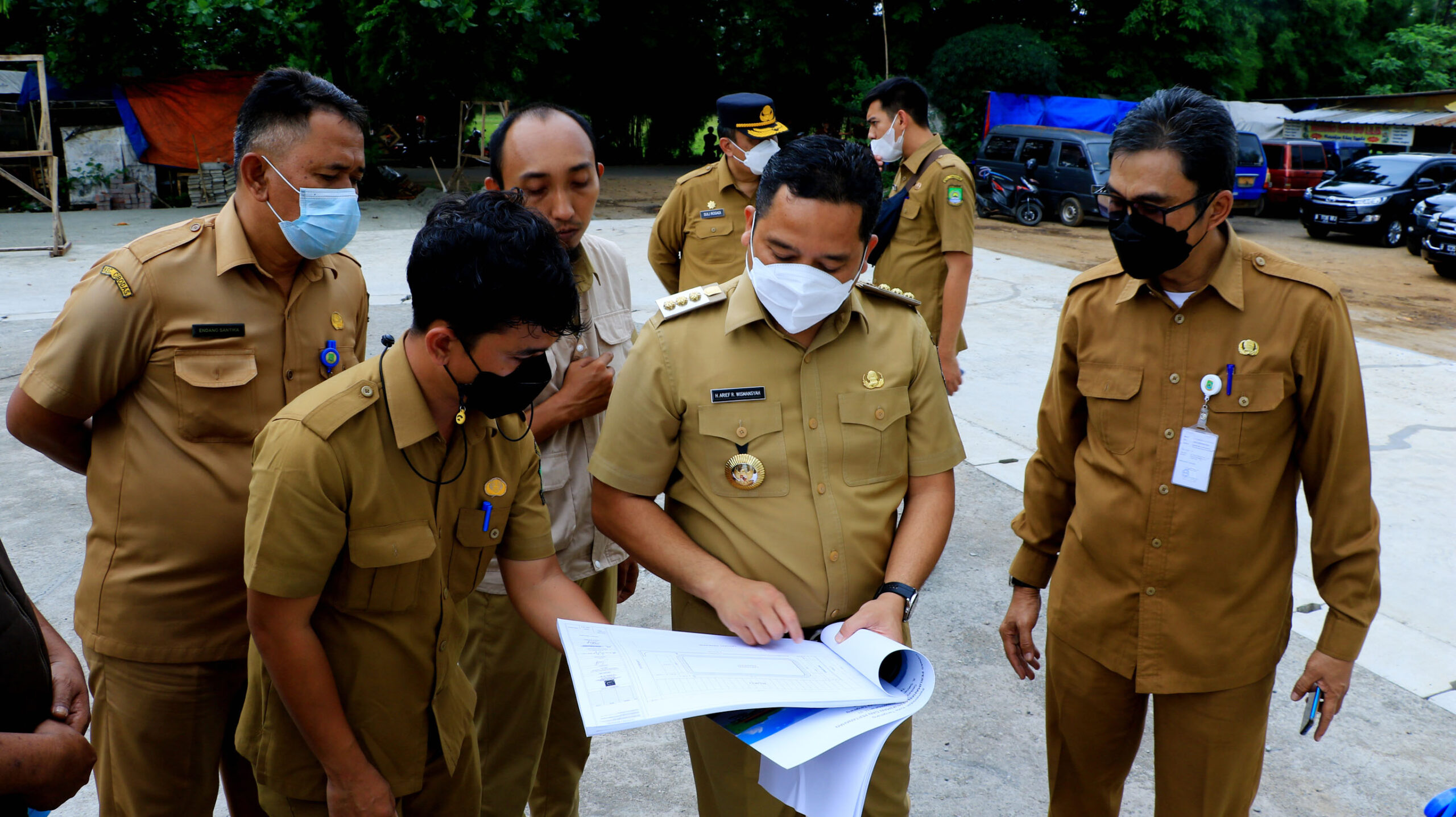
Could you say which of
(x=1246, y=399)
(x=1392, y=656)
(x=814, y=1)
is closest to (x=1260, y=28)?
(x=814, y=1)

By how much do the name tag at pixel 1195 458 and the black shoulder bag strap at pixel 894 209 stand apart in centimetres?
261

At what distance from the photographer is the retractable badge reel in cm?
205

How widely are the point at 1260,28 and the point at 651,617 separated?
29631mm

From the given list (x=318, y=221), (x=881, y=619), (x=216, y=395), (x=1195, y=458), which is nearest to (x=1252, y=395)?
(x=1195, y=458)

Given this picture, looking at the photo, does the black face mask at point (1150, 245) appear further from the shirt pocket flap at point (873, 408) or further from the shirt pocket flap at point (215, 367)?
the shirt pocket flap at point (215, 367)

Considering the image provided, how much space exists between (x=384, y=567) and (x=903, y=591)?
91 centimetres

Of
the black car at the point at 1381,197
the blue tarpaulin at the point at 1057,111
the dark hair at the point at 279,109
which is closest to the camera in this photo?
the dark hair at the point at 279,109

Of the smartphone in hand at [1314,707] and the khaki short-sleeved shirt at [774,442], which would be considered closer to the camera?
the khaki short-sleeved shirt at [774,442]

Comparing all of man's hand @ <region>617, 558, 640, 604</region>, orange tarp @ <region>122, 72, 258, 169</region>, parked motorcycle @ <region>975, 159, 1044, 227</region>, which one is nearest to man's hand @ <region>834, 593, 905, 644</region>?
man's hand @ <region>617, 558, 640, 604</region>

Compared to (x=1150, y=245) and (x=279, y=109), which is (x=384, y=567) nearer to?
(x=279, y=109)

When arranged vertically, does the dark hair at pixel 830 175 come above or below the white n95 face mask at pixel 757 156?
below

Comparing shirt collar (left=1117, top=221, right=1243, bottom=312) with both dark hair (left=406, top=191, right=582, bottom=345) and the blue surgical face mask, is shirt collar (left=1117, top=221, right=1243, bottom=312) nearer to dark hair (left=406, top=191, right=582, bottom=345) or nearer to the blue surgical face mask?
dark hair (left=406, top=191, right=582, bottom=345)

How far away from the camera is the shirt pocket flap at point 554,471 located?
238 cm

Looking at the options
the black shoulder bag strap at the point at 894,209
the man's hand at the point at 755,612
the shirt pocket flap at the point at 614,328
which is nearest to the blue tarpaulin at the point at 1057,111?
the black shoulder bag strap at the point at 894,209
